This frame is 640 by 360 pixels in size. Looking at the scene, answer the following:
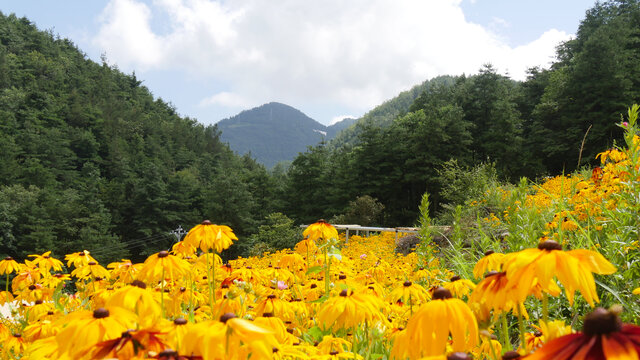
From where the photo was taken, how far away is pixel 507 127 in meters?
25.1

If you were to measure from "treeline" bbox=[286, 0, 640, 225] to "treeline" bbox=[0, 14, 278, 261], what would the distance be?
11.6 metres

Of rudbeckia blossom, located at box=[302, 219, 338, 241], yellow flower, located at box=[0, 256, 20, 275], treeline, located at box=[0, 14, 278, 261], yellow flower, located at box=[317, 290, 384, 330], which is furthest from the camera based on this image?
treeline, located at box=[0, 14, 278, 261]

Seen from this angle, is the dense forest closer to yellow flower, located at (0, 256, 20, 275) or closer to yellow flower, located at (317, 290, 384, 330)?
yellow flower, located at (0, 256, 20, 275)

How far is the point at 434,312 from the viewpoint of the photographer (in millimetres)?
709

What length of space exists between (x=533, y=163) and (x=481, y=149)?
3.35 meters

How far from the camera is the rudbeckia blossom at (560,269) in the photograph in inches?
23.6

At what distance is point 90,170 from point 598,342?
47.0m

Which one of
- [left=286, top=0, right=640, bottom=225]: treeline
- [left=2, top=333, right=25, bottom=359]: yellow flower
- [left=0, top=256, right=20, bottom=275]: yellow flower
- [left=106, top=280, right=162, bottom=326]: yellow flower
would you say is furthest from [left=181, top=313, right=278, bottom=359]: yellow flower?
[left=286, top=0, right=640, bottom=225]: treeline

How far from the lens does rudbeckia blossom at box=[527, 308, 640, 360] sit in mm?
390

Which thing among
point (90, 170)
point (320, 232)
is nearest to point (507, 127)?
point (320, 232)

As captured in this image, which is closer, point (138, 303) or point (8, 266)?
point (138, 303)

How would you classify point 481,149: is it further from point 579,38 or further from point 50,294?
point 50,294

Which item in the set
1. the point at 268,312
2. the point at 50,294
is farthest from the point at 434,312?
the point at 50,294

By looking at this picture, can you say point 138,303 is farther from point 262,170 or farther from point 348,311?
point 262,170
